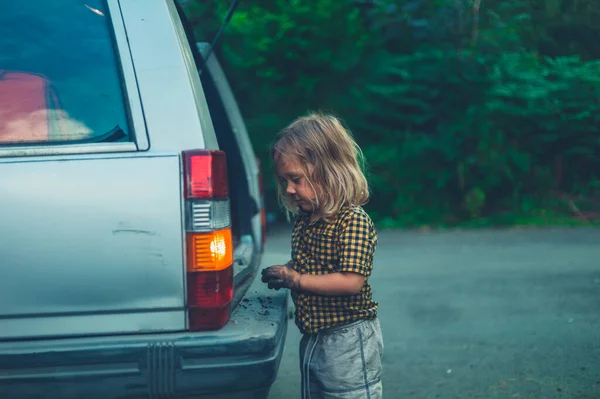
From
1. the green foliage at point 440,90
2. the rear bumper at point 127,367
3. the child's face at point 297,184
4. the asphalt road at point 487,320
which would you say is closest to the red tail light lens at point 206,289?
the rear bumper at point 127,367

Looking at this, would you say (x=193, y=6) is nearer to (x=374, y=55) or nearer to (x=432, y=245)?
(x=374, y=55)

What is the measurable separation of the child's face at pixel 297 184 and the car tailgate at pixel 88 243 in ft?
1.36

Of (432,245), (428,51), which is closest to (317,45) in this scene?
(428,51)

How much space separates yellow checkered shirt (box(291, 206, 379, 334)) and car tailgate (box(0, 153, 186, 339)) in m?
0.49

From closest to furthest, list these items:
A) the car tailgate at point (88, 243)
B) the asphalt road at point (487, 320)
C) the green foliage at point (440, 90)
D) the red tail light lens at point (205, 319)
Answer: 1. the car tailgate at point (88, 243)
2. the red tail light lens at point (205, 319)
3. the asphalt road at point (487, 320)
4. the green foliage at point (440, 90)

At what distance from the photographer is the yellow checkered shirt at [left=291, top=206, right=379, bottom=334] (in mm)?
2459

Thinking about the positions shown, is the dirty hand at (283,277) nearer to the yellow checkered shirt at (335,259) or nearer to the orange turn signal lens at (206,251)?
the yellow checkered shirt at (335,259)

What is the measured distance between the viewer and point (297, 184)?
256 centimetres

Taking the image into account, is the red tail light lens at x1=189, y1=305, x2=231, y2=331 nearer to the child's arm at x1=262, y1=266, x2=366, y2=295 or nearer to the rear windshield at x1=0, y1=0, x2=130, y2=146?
the child's arm at x1=262, y1=266, x2=366, y2=295

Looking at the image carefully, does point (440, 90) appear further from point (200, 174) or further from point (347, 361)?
point (200, 174)

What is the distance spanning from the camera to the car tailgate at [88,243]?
7.36 ft

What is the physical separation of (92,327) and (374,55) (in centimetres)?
876

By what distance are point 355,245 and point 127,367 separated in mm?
819

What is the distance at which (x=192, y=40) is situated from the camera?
3.46 metres
